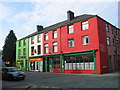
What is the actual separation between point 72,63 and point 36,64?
418 inches

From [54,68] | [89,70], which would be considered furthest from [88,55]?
[54,68]

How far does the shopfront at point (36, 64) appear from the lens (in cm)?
2936

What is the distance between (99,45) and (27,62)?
20.3 m

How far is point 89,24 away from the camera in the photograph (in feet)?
71.8

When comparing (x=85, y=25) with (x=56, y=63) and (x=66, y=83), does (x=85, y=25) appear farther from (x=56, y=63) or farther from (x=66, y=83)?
(x=66, y=83)

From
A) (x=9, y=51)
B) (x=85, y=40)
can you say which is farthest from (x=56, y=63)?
(x=9, y=51)

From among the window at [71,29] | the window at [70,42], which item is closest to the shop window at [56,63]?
the window at [70,42]

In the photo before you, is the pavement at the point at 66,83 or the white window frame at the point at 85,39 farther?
the white window frame at the point at 85,39

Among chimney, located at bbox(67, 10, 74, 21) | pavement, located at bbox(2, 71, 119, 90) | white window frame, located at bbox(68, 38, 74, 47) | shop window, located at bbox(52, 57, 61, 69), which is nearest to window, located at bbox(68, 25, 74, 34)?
white window frame, located at bbox(68, 38, 74, 47)

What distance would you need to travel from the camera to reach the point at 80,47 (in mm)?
22578

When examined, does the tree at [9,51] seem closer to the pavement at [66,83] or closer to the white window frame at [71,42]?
the white window frame at [71,42]

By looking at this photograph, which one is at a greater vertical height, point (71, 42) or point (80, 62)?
point (71, 42)

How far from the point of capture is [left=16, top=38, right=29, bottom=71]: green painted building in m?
34.5

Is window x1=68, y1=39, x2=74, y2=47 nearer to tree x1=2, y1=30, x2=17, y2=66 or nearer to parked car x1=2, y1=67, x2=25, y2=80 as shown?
parked car x1=2, y1=67, x2=25, y2=80
